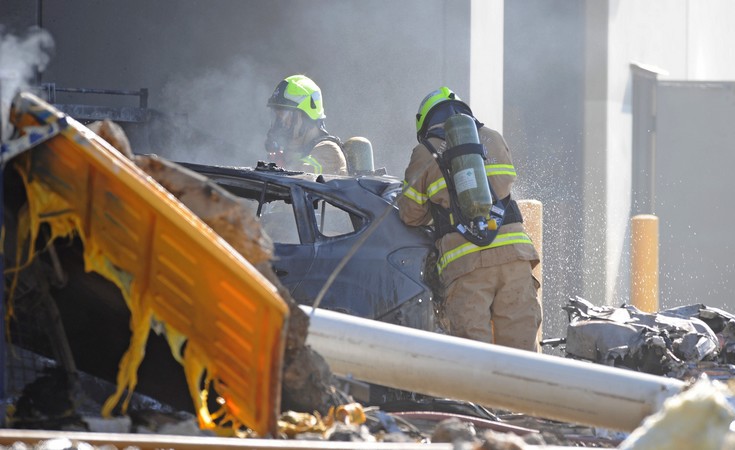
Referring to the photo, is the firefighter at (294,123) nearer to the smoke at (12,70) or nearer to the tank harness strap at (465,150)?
the smoke at (12,70)

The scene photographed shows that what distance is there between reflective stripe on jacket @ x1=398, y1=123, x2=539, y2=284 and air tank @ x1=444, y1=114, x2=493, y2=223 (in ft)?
0.52

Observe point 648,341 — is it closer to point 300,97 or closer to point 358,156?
point 358,156

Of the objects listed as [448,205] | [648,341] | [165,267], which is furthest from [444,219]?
[165,267]

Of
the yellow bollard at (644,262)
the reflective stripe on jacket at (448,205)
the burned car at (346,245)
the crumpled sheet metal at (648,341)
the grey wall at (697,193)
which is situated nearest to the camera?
the burned car at (346,245)

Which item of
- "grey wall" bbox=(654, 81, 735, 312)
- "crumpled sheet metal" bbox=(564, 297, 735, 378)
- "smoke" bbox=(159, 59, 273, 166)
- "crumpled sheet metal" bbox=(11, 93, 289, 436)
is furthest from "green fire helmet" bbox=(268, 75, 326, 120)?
"grey wall" bbox=(654, 81, 735, 312)

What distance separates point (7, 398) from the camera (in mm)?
4133

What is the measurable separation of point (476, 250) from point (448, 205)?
30 centimetres

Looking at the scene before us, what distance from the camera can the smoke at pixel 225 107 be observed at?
469 inches

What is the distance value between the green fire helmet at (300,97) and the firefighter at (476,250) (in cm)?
227

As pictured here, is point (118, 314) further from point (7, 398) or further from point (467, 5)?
point (467, 5)

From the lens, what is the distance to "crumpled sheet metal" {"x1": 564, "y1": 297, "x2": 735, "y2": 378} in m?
6.67

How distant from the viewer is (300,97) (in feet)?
28.4

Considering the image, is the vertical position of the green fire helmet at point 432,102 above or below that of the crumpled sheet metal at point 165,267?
above

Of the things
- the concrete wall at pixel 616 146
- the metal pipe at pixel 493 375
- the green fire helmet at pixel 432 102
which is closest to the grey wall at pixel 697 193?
the concrete wall at pixel 616 146
